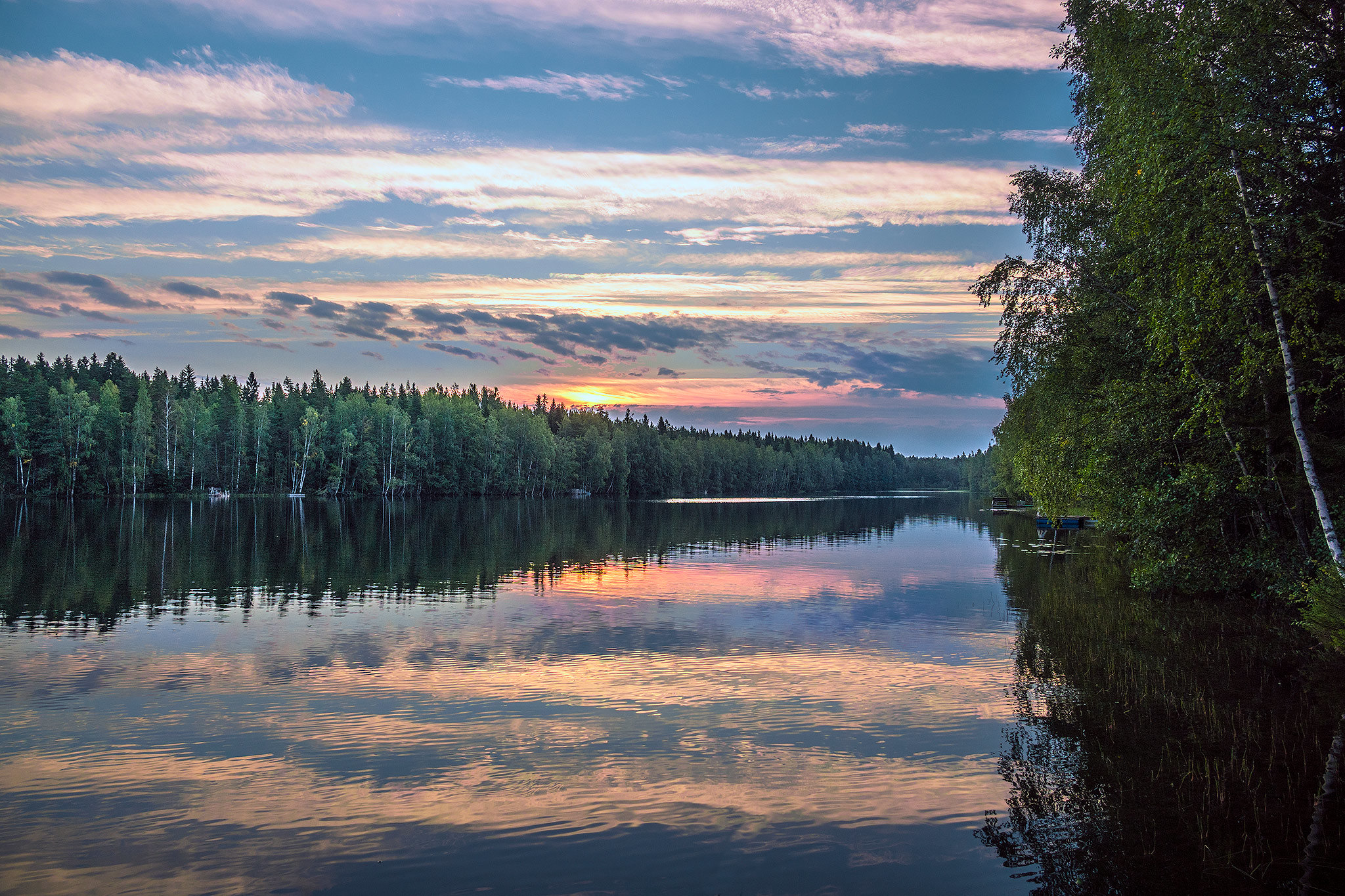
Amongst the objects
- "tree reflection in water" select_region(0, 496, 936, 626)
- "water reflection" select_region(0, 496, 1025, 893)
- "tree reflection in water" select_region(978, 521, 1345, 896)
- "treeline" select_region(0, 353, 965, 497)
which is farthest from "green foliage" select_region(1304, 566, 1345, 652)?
"treeline" select_region(0, 353, 965, 497)

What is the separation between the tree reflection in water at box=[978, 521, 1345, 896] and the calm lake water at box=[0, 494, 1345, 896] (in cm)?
7

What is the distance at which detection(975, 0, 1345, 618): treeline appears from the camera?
1716cm

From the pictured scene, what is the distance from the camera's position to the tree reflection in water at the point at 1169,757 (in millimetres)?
9969

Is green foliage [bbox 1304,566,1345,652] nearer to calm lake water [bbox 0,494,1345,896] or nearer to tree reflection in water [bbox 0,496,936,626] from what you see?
calm lake water [bbox 0,494,1345,896]

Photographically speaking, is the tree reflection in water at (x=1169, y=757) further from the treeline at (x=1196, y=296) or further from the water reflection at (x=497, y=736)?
the treeline at (x=1196, y=296)

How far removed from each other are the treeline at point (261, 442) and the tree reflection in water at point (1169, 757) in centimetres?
13300

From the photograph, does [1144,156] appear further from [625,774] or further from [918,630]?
[625,774]

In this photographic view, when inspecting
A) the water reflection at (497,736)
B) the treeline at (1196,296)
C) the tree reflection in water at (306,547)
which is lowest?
the water reflection at (497,736)

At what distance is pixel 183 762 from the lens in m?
13.5

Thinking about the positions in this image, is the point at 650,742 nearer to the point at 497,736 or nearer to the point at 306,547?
the point at 497,736

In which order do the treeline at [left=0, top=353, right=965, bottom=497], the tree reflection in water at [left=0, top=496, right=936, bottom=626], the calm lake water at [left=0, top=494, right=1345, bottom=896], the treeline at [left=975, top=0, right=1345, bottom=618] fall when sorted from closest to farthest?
the calm lake water at [left=0, top=494, right=1345, bottom=896] → the treeline at [left=975, top=0, right=1345, bottom=618] → the tree reflection in water at [left=0, top=496, right=936, bottom=626] → the treeline at [left=0, top=353, right=965, bottom=497]

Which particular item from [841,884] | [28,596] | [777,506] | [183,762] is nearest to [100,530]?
[28,596]

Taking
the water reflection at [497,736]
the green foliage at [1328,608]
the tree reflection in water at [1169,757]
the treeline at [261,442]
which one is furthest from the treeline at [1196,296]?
the treeline at [261,442]

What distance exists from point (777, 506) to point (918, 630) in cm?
11639
